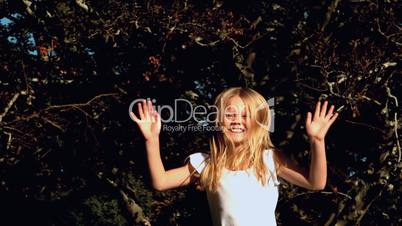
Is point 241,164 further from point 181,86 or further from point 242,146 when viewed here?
point 181,86

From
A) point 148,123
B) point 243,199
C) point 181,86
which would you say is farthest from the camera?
point 181,86

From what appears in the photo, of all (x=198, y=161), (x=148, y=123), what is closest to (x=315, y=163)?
(x=198, y=161)

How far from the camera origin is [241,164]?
309cm

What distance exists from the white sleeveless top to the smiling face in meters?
0.20

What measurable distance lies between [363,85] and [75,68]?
4.37 meters

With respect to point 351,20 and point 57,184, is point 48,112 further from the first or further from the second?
point 351,20

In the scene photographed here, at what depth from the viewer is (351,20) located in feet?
30.1

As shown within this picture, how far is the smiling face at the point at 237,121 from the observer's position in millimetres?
3145

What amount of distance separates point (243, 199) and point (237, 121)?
450 millimetres

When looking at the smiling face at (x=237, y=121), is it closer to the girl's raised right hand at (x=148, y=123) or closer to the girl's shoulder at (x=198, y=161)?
the girl's shoulder at (x=198, y=161)

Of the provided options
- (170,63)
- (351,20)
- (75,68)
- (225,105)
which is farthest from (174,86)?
(225,105)

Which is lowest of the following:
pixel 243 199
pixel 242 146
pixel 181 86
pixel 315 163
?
pixel 243 199
